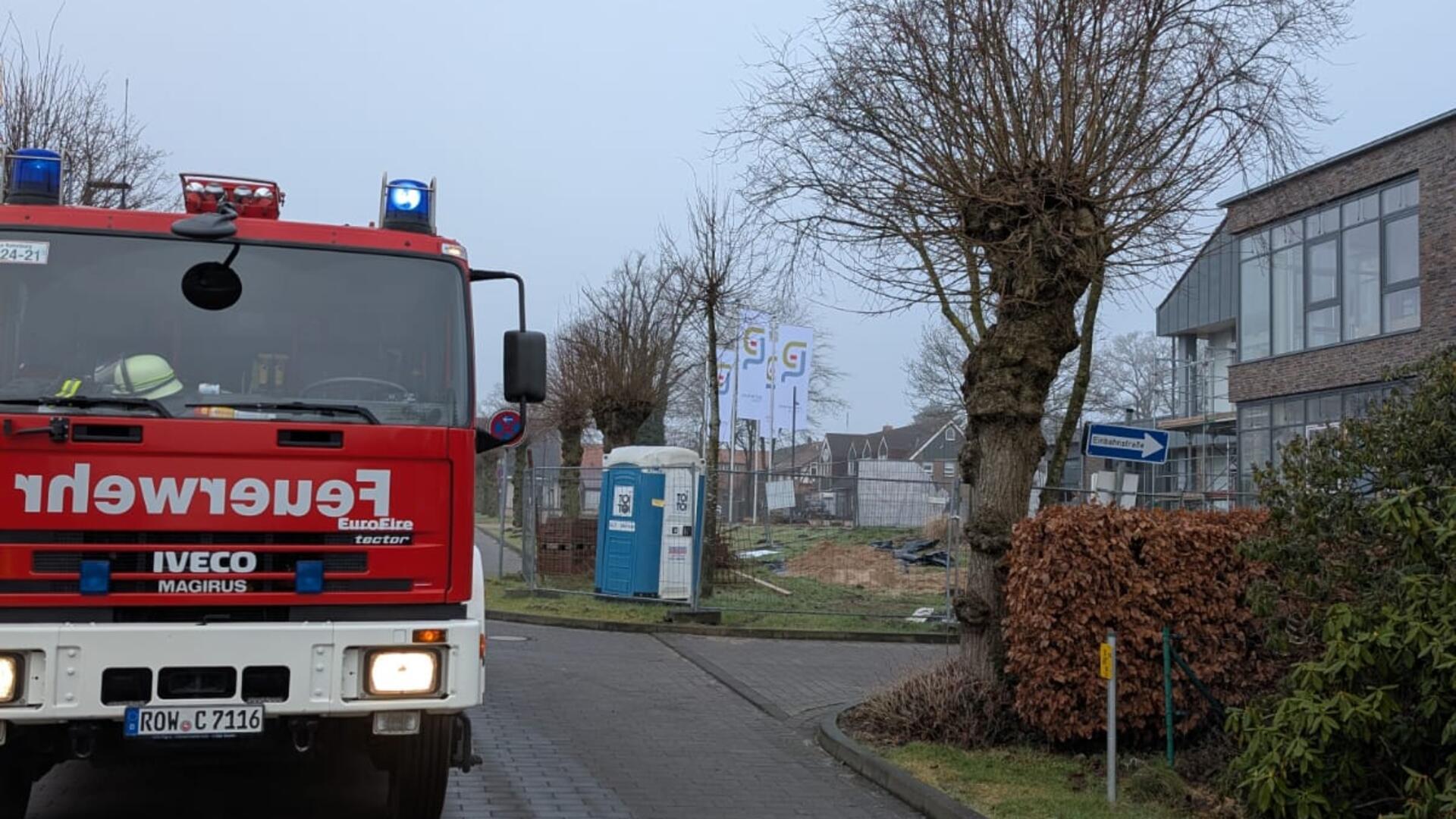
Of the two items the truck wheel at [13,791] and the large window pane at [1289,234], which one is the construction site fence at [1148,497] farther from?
the large window pane at [1289,234]

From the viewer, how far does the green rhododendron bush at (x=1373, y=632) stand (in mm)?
5406

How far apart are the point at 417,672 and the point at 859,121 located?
5.80m

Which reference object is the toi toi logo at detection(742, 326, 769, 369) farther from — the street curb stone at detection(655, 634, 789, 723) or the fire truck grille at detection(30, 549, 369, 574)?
the fire truck grille at detection(30, 549, 369, 574)

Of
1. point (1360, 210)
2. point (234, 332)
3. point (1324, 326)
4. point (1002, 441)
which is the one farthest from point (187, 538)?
point (1324, 326)

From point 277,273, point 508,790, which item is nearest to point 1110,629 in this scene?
point 508,790

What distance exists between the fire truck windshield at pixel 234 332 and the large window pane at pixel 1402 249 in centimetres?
2341

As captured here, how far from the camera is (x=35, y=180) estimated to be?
235 inches

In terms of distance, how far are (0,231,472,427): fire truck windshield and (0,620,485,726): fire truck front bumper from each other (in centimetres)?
92

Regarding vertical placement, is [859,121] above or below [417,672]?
above

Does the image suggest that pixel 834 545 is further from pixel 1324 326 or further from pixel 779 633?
pixel 1324 326

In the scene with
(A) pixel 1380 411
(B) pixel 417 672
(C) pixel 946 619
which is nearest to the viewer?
(B) pixel 417 672

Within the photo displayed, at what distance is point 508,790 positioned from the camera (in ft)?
25.0

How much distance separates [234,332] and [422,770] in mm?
2244

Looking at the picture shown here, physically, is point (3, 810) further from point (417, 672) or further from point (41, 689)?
point (417, 672)
